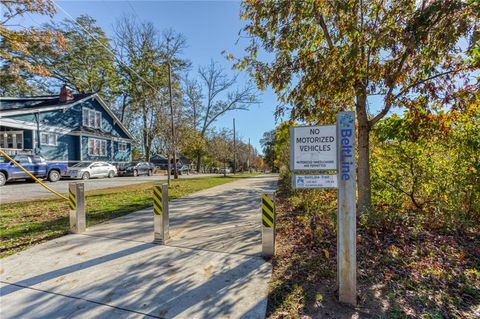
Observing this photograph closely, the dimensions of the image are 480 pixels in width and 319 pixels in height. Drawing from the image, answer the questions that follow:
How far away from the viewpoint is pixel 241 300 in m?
3.09

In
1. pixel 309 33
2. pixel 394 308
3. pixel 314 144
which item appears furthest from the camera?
pixel 309 33

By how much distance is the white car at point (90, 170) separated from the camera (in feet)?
63.1

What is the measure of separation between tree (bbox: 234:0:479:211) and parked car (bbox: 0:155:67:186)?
14955mm

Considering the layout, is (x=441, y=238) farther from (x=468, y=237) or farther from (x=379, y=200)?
(x=379, y=200)

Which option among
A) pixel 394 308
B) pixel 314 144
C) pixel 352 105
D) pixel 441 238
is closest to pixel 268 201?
pixel 314 144

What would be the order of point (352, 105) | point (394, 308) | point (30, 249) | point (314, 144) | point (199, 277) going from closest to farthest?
point (394, 308)
point (314, 144)
point (199, 277)
point (30, 249)
point (352, 105)

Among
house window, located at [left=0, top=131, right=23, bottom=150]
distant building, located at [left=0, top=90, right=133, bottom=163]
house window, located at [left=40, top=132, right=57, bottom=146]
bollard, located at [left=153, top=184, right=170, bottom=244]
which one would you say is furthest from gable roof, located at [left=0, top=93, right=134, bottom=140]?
bollard, located at [left=153, top=184, right=170, bottom=244]

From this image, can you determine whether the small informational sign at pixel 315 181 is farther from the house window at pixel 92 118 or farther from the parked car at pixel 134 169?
the house window at pixel 92 118

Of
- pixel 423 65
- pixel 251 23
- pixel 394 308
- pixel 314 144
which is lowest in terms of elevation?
pixel 394 308

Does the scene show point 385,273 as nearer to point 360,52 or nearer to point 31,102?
point 360,52

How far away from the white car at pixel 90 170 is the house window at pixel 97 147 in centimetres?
426

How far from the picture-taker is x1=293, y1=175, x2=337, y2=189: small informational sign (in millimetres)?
3209

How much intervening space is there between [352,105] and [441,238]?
3.25 meters

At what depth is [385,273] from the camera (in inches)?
145
